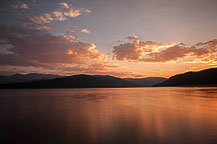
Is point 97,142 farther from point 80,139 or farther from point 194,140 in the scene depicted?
point 194,140

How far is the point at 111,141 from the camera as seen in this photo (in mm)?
9641

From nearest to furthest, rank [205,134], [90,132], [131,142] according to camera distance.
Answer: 1. [131,142]
2. [205,134]
3. [90,132]

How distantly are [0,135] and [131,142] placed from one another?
11.2m

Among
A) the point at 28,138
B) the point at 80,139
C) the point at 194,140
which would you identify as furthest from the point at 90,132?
the point at 194,140

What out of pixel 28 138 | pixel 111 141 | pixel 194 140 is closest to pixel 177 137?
pixel 194 140

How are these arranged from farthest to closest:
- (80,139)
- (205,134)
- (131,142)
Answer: (205,134)
(80,139)
(131,142)

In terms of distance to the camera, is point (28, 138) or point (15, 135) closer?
point (28, 138)

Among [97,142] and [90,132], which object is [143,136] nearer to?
[97,142]

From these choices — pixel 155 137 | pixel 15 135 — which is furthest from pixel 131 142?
pixel 15 135

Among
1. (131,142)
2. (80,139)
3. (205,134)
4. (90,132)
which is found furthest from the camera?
(90,132)

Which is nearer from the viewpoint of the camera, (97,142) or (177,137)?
(97,142)

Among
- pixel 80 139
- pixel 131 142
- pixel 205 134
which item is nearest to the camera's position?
pixel 131 142

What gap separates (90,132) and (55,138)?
3.03 metres

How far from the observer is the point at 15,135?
11289 millimetres
